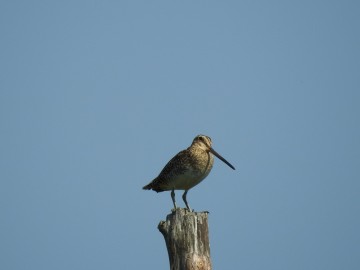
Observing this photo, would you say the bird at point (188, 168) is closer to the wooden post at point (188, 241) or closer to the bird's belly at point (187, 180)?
the bird's belly at point (187, 180)

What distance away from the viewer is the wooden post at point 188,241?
370 inches

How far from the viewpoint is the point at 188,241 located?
9.52m

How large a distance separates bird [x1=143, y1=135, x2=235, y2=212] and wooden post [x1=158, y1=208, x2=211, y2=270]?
3.55m

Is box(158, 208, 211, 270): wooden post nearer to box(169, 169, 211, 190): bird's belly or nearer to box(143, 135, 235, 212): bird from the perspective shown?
box(143, 135, 235, 212): bird

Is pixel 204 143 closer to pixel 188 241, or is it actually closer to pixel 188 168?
pixel 188 168

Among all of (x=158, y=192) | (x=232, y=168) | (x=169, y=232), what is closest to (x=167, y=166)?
(x=158, y=192)

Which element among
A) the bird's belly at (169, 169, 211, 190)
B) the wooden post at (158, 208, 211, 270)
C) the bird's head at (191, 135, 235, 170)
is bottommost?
the wooden post at (158, 208, 211, 270)

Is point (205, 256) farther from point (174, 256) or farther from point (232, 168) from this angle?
point (232, 168)

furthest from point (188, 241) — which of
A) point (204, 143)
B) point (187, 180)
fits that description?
point (204, 143)

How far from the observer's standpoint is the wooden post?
9398 mm

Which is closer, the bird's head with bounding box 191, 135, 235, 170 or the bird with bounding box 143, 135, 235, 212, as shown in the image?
the bird with bounding box 143, 135, 235, 212

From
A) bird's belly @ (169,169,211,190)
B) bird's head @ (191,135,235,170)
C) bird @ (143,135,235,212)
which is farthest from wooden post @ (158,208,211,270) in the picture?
bird's head @ (191,135,235,170)

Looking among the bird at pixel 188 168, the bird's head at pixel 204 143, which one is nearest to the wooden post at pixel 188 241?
the bird at pixel 188 168

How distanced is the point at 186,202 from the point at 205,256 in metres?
4.31
